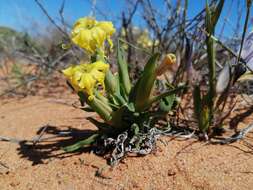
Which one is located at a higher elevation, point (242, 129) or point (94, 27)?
point (94, 27)

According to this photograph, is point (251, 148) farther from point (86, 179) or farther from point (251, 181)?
point (86, 179)

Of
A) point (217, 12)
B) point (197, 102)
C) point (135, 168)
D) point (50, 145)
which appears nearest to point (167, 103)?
point (197, 102)

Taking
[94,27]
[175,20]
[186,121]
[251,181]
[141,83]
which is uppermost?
[175,20]

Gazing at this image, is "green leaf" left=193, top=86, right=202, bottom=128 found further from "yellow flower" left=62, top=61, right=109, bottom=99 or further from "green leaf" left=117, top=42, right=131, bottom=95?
"yellow flower" left=62, top=61, right=109, bottom=99

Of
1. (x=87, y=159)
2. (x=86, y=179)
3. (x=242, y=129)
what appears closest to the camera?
(x=86, y=179)

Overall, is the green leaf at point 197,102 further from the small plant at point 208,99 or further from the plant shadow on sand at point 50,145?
the plant shadow on sand at point 50,145

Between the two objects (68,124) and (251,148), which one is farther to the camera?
(68,124)

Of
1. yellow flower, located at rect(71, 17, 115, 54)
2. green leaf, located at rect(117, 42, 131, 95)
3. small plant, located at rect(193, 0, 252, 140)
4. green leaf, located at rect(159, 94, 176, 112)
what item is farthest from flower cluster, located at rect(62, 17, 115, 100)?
small plant, located at rect(193, 0, 252, 140)

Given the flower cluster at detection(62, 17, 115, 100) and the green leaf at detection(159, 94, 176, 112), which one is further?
the green leaf at detection(159, 94, 176, 112)

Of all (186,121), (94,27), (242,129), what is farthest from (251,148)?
(94,27)
